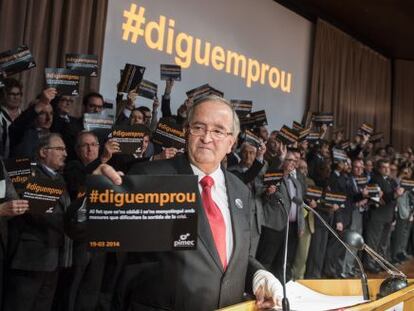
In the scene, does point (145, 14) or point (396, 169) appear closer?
point (145, 14)

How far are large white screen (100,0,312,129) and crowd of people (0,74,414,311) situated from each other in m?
1.12

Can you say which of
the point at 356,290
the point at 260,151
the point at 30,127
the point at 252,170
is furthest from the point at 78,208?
the point at 260,151

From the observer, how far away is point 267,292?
129cm

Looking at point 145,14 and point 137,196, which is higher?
point 145,14

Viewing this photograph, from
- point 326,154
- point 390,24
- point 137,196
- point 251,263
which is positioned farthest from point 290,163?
point 390,24

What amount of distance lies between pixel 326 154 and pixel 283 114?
204cm

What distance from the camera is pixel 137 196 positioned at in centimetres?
123

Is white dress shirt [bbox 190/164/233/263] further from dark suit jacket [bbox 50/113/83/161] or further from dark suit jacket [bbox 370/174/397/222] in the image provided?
dark suit jacket [bbox 370/174/397/222]

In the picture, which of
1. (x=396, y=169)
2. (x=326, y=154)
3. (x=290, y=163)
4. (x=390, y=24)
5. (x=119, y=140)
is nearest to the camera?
(x=119, y=140)

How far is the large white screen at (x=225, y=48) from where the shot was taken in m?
5.60

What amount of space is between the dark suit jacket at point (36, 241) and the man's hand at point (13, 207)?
30 centimetres

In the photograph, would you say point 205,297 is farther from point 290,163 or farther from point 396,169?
point 396,169

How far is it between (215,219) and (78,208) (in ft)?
2.02

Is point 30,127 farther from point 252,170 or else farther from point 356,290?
point 356,290
